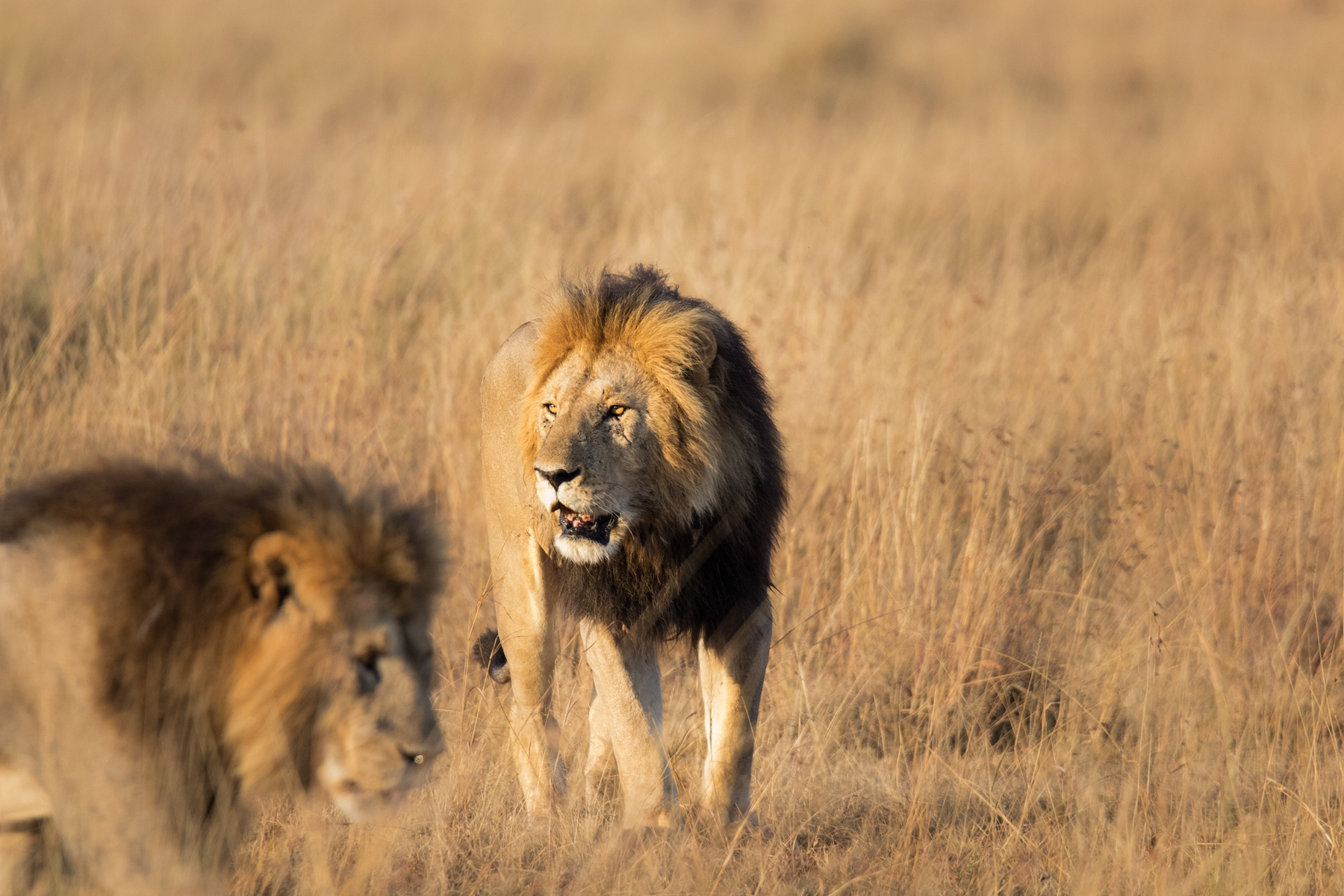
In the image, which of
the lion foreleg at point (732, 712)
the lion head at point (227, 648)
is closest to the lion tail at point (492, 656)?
the lion foreleg at point (732, 712)

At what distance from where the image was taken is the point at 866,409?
582 centimetres

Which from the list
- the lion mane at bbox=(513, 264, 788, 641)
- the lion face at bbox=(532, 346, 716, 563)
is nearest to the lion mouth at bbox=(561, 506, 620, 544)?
the lion face at bbox=(532, 346, 716, 563)

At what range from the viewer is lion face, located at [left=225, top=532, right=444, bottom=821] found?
6.94 ft

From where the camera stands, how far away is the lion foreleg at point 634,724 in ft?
12.1

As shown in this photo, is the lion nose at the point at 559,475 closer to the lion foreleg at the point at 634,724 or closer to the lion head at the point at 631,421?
the lion head at the point at 631,421

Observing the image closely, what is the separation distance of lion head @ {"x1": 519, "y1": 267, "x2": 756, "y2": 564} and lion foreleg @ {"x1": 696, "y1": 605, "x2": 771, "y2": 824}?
1.27 feet

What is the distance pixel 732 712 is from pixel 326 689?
1.77 meters

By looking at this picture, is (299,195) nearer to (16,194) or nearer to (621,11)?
(16,194)

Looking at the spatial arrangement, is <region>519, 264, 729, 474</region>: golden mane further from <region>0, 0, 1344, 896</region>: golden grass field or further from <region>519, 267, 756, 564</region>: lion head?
<region>0, 0, 1344, 896</region>: golden grass field

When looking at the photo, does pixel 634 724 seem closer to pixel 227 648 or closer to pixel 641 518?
pixel 641 518

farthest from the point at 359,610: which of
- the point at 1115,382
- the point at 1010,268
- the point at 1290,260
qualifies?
the point at 1290,260

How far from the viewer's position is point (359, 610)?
2.15 metres

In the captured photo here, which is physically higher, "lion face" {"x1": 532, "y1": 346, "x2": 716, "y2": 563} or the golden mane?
the golden mane

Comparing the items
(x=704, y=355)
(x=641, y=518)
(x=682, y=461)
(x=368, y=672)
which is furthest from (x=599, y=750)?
(x=368, y=672)
